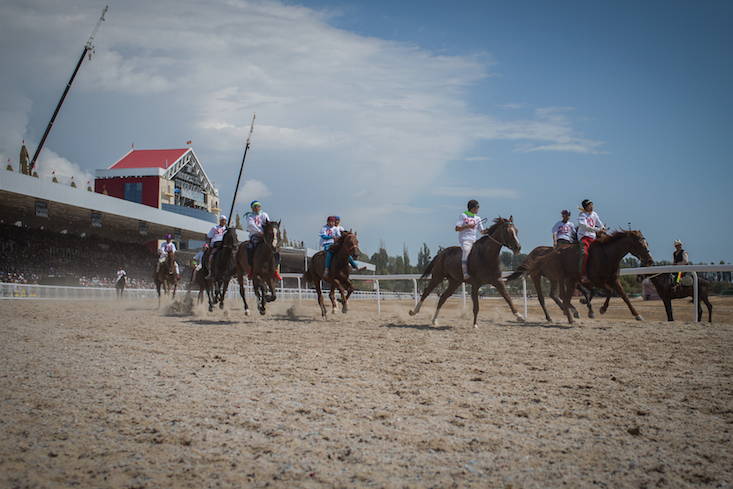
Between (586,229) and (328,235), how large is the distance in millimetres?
5866

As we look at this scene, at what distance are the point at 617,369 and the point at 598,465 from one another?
264 centimetres

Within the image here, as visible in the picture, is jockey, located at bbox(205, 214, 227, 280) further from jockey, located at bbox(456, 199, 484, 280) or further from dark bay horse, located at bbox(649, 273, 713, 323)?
dark bay horse, located at bbox(649, 273, 713, 323)

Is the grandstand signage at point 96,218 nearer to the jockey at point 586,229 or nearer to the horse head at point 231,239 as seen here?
the horse head at point 231,239

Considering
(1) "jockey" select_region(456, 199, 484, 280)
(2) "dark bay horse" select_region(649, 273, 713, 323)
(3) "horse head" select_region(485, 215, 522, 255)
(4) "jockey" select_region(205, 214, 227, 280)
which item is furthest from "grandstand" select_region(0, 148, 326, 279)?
(2) "dark bay horse" select_region(649, 273, 713, 323)

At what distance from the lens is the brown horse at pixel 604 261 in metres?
9.09

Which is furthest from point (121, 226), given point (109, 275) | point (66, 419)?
point (66, 419)

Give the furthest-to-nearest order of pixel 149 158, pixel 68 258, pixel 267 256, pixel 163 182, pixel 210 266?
pixel 149 158, pixel 163 182, pixel 68 258, pixel 210 266, pixel 267 256

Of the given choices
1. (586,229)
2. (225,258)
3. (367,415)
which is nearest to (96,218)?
(225,258)

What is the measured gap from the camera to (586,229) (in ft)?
31.9

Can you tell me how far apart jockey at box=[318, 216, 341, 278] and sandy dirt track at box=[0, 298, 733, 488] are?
4.67 metres

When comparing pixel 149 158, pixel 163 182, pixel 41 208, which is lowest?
pixel 41 208

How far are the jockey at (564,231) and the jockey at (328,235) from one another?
540 cm

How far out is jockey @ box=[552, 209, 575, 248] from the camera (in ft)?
36.9

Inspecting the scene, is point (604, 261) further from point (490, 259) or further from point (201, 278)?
point (201, 278)
